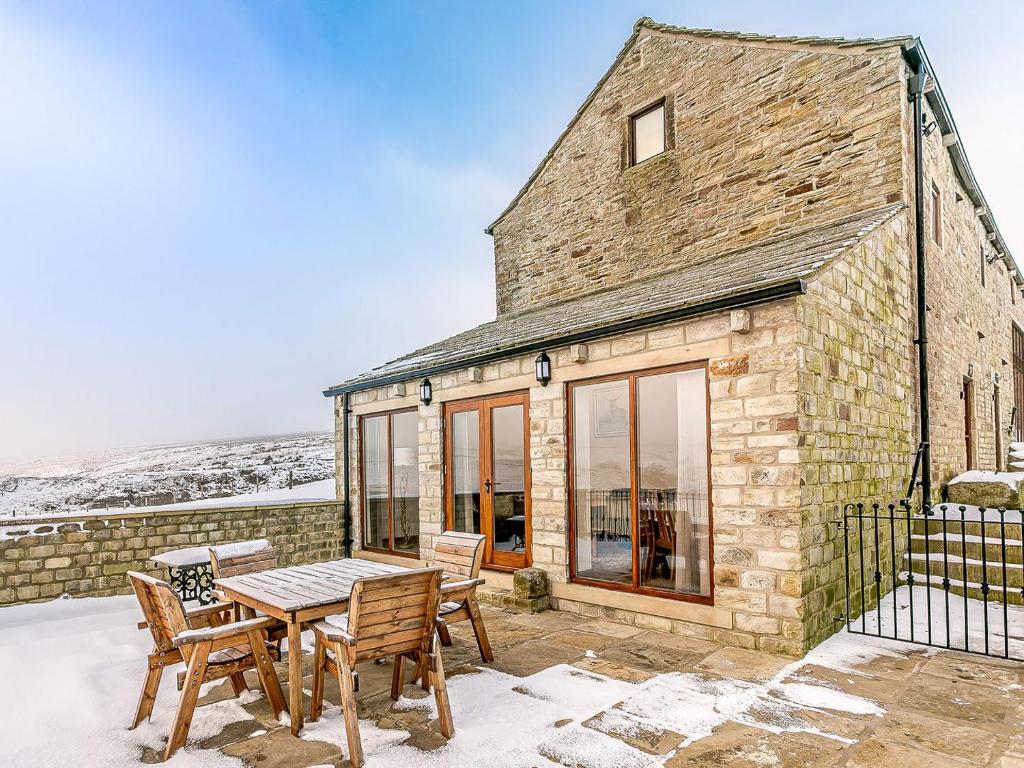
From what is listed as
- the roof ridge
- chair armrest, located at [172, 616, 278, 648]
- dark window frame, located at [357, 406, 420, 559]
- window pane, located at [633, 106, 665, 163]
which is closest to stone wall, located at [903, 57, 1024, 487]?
the roof ridge

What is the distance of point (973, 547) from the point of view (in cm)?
604

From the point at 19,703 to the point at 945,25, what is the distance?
655 inches

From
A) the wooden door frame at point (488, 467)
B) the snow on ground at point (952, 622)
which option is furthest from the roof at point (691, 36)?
the snow on ground at point (952, 622)

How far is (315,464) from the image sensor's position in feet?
49.3

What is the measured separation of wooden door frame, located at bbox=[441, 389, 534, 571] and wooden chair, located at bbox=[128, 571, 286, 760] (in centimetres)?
333

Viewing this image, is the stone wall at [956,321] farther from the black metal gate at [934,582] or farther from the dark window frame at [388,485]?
the dark window frame at [388,485]

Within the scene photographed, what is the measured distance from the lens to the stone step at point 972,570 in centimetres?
552

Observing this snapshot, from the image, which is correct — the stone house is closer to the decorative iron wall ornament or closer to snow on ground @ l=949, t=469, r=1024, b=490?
snow on ground @ l=949, t=469, r=1024, b=490

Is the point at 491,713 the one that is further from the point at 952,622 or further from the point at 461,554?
the point at 952,622

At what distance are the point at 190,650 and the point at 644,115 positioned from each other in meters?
9.65

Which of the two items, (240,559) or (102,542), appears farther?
(102,542)

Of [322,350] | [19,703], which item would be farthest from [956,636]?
[322,350]

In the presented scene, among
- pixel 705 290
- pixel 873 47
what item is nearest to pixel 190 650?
pixel 705 290

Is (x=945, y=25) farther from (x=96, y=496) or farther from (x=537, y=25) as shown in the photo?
(x=96, y=496)
